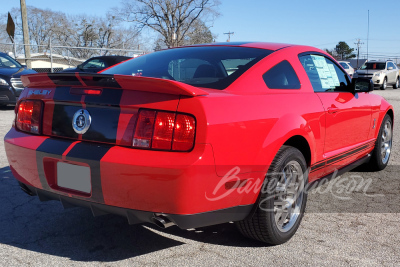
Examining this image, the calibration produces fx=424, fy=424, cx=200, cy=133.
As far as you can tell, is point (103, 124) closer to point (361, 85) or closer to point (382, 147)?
point (361, 85)

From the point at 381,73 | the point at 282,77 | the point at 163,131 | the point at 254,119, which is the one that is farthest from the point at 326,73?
the point at 381,73

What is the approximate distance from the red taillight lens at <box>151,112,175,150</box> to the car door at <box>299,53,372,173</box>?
1.61 m

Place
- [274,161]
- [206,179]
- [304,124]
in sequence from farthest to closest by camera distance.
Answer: [304,124]
[274,161]
[206,179]

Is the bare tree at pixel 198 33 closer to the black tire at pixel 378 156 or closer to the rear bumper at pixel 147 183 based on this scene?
the black tire at pixel 378 156

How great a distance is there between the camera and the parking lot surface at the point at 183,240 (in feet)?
8.91

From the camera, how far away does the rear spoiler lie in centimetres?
233

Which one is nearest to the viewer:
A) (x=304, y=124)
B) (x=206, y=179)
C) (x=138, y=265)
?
(x=206, y=179)

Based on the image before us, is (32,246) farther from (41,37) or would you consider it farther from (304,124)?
(41,37)

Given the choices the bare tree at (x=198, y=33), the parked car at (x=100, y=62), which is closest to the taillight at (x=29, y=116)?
the parked car at (x=100, y=62)

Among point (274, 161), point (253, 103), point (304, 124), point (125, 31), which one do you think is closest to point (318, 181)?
point (304, 124)

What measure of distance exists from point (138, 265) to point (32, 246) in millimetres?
806

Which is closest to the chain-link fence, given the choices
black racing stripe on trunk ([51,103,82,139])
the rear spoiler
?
the rear spoiler

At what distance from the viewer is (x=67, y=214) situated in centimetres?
355

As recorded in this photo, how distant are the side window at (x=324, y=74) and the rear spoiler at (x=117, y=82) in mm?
1448
